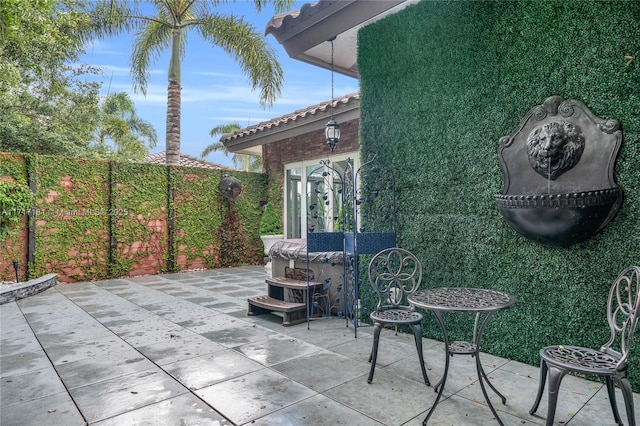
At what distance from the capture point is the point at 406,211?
3973mm

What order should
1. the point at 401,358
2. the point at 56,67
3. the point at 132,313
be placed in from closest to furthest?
1. the point at 401,358
2. the point at 132,313
3. the point at 56,67

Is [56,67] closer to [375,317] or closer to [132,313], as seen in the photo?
[132,313]

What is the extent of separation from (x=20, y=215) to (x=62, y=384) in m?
5.21

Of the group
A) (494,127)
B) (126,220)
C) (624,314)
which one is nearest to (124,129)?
(126,220)

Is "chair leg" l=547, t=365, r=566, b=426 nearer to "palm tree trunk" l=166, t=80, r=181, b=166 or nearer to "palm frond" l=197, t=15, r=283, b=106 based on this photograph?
"palm frond" l=197, t=15, r=283, b=106

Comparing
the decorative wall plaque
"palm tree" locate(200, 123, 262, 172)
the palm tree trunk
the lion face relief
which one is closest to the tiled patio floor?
the decorative wall plaque

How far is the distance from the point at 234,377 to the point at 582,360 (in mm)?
2246

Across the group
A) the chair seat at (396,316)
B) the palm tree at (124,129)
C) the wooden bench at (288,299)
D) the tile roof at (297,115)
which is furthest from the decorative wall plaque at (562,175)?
the palm tree at (124,129)

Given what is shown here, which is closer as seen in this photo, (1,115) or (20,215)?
(20,215)

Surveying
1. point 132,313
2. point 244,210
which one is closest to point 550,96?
point 132,313

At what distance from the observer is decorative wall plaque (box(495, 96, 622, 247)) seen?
104 inches

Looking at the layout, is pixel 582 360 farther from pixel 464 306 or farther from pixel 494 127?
pixel 494 127

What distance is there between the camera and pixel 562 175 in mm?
2822

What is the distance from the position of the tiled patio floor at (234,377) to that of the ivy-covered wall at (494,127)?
598 millimetres
